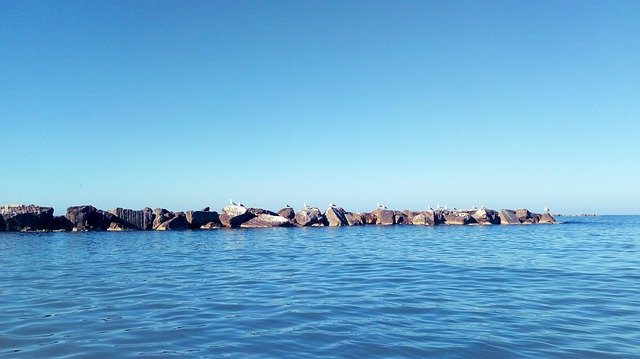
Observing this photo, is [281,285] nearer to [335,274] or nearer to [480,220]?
[335,274]

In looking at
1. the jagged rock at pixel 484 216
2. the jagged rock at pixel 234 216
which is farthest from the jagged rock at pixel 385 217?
→ the jagged rock at pixel 234 216

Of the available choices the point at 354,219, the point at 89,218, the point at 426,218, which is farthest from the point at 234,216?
the point at 426,218

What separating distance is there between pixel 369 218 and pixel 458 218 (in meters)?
15.6

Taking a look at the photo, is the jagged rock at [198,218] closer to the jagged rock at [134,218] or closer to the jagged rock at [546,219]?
the jagged rock at [134,218]

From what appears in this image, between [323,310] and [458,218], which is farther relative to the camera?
[458,218]

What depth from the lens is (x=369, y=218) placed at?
83.6 m

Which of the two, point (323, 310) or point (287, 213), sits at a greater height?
point (287, 213)

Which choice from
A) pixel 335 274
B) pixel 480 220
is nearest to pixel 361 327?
pixel 335 274

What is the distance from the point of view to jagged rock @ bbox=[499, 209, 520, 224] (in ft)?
270

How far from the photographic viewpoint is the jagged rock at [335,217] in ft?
250

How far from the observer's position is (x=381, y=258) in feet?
75.8

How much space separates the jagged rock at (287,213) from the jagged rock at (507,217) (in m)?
37.8

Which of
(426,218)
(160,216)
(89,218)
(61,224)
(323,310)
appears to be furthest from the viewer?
(426,218)

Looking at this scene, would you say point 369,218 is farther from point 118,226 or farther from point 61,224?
point 61,224
